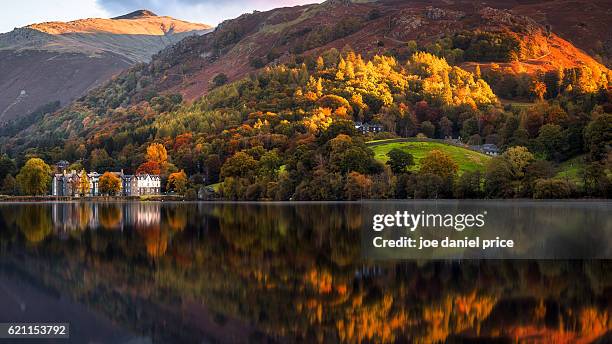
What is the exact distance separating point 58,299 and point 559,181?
2983 inches

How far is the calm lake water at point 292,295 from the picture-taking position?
19.2 metres

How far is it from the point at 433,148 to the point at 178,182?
148 feet

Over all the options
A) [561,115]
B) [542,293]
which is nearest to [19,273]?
[542,293]

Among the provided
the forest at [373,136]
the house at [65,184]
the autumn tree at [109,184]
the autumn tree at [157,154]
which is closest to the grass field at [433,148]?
the forest at [373,136]

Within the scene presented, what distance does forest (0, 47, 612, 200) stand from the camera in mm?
99375

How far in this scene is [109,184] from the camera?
14762cm

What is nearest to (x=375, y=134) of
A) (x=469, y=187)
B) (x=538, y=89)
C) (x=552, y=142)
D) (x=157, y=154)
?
(x=552, y=142)

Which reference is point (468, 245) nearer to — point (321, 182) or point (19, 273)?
point (19, 273)

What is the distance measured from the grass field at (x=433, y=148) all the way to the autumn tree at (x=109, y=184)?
5141 cm

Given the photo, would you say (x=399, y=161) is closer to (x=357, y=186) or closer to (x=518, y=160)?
(x=357, y=186)

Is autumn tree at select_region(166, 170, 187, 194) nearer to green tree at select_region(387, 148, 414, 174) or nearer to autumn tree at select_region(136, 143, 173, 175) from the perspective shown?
autumn tree at select_region(136, 143, 173, 175)

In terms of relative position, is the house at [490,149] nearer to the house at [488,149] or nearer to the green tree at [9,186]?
the house at [488,149]

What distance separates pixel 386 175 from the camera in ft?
347

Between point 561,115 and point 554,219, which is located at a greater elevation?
point 561,115
